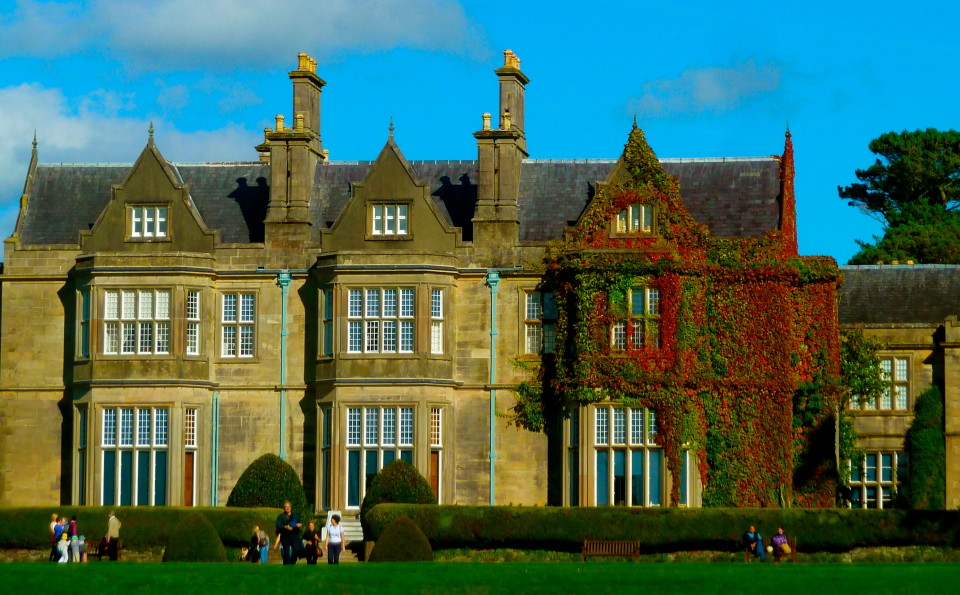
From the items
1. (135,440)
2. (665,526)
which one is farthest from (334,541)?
(135,440)

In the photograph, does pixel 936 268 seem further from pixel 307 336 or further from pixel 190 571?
pixel 190 571

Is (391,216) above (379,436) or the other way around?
above

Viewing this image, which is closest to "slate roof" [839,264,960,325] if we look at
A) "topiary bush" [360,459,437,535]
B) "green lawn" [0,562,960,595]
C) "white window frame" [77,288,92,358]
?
"topiary bush" [360,459,437,535]

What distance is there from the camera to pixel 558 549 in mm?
45969

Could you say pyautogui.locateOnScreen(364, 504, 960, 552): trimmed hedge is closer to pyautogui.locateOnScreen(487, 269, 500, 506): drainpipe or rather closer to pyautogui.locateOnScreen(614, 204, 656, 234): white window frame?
pyautogui.locateOnScreen(487, 269, 500, 506): drainpipe

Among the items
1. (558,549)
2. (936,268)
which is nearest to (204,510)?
(558,549)

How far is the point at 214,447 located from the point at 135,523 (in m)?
5.43

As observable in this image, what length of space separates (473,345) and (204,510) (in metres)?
8.68

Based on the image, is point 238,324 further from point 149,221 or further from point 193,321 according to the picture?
point 149,221

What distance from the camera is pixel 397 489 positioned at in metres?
48.7

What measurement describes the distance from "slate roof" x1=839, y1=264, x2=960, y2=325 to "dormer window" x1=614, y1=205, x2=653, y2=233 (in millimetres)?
11196

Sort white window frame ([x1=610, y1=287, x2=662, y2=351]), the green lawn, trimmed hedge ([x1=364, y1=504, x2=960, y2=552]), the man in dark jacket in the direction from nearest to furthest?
the green lawn → the man in dark jacket → trimmed hedge ([x1=364, y1=504, x2=960, y2=552]) → white window frame ([x1=610, y1=287, x2=662, y2=351])

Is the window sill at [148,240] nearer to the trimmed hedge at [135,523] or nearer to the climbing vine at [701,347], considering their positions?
the trimmed hedge at [135,523]

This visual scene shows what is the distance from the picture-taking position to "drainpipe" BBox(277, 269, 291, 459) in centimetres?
5209
